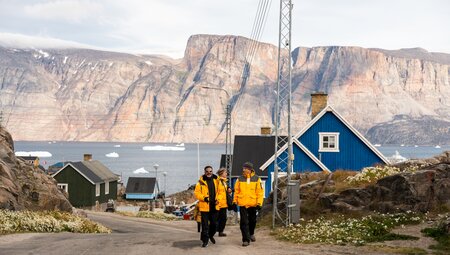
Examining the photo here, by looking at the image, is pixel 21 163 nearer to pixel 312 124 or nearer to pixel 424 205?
pixel 312 124

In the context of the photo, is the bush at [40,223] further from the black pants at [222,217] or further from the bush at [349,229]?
the bush at [349,229]

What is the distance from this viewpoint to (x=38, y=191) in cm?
3112

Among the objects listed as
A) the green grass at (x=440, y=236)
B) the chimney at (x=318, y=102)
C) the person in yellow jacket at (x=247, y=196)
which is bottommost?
the green grass at (x=440, y=236)

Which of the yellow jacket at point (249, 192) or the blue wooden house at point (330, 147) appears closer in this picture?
the yellow jacket at point (249, 192)

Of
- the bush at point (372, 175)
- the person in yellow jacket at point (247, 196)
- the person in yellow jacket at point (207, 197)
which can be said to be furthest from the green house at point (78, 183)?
the person in yellow jacket at point (207, 197)

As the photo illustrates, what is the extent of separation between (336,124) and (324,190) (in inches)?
677

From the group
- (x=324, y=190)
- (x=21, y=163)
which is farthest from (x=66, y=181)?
(x=324, y=190)

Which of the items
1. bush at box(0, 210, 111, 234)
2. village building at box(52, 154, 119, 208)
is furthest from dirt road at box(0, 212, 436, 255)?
village building at box(52, 154, 119, 208)

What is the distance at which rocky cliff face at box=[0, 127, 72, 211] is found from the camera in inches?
1071

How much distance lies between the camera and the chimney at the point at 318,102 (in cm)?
4155

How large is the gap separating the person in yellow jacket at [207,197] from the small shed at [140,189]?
74916mm

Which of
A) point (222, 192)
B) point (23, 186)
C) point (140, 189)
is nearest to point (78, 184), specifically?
point (140, 189)

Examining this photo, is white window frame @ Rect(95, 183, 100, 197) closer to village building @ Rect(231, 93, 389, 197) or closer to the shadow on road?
village building @ Rect(231, 93, 389, 197)

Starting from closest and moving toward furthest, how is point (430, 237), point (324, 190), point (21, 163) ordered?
point (430, 237)
point (324, 190)
point (21, 163)
